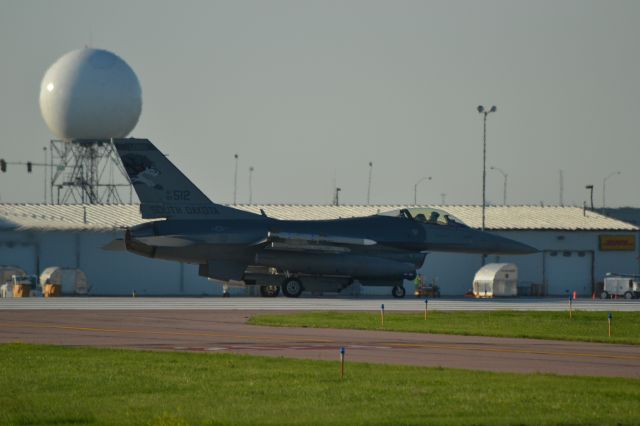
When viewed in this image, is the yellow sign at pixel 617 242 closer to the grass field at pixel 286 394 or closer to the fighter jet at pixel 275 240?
the fighter jet at pixel 275 240

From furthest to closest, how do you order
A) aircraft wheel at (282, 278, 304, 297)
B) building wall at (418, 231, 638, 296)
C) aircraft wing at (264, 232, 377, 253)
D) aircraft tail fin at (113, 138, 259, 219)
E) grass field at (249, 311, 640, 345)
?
building wall at (418, 231, 638, 296) < aircraft wheel at (282, 278, 304, 297) < aircraft wing at (264, 232, 377, 253) < aircraft tail fin at (113, 138, 259, 219) < grass field at (249, 311, 640, 345)

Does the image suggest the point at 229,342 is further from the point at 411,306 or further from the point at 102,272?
the point at 102,272

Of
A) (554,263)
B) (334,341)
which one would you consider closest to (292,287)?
(554,263)

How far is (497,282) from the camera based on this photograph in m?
59.9

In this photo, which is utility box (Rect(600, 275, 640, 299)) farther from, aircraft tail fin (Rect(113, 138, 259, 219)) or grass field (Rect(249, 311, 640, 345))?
aircraft tail fin (Rect(113, 138, 259, 219))

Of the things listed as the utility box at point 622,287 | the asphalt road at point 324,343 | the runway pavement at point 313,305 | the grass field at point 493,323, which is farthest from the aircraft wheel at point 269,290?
the utility box at point 622,287

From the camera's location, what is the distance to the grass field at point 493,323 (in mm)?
30406

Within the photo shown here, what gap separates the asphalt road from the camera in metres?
22.3

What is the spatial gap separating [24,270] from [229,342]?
38.5 meters

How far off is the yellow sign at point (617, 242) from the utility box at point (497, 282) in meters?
10.2

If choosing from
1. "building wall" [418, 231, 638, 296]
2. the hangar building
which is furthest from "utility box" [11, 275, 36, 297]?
"building wall" [418, 231, 638, 296]

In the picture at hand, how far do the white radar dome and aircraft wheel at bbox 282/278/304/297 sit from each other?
1324 inches

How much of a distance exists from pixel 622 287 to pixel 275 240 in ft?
68.1

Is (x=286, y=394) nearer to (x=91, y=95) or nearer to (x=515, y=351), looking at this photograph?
(x=515, y=351)
